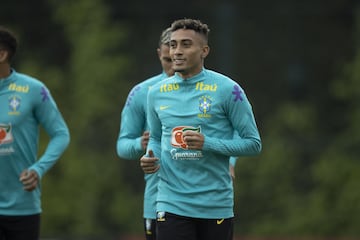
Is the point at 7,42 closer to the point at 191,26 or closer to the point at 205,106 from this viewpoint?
the point at 191,26

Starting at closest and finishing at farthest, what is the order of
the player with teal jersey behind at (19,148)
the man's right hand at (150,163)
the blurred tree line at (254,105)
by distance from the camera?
the man's right hand at (150,163)
the player with teal jersey behind at (19,148)
the blurred tree line at (254,105)

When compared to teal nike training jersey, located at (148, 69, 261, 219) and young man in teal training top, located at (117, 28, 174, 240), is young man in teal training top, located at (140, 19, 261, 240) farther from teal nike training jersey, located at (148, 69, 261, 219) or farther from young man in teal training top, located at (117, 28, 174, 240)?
young man in teal training top, located at (117, 28, 174, 240)

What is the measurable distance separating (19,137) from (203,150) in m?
1.73

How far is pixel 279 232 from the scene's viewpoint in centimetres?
1647

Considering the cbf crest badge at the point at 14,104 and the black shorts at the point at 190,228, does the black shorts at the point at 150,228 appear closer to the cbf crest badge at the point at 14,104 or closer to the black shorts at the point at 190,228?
the black shorts at the point at 190,228

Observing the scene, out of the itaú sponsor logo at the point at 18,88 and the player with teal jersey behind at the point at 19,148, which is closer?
the player with teal jersey behind at the point at 19,148

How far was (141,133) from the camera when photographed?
8.48 meters

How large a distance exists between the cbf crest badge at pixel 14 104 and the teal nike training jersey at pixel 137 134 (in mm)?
781

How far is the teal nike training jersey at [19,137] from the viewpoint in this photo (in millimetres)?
8367

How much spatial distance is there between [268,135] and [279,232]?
1.48m

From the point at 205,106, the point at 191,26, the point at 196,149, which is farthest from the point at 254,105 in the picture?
the point at 196,149

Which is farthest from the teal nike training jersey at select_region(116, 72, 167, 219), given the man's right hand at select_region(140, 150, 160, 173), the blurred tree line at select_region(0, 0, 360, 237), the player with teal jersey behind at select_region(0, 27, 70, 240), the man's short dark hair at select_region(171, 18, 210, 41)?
the blurred tree line at select_region(0, 0, 360, 237)

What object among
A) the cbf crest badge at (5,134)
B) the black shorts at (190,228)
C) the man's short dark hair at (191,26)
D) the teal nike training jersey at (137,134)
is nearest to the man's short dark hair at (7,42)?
the cbf crest badge at (5,134)

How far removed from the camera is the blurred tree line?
54.7ft
